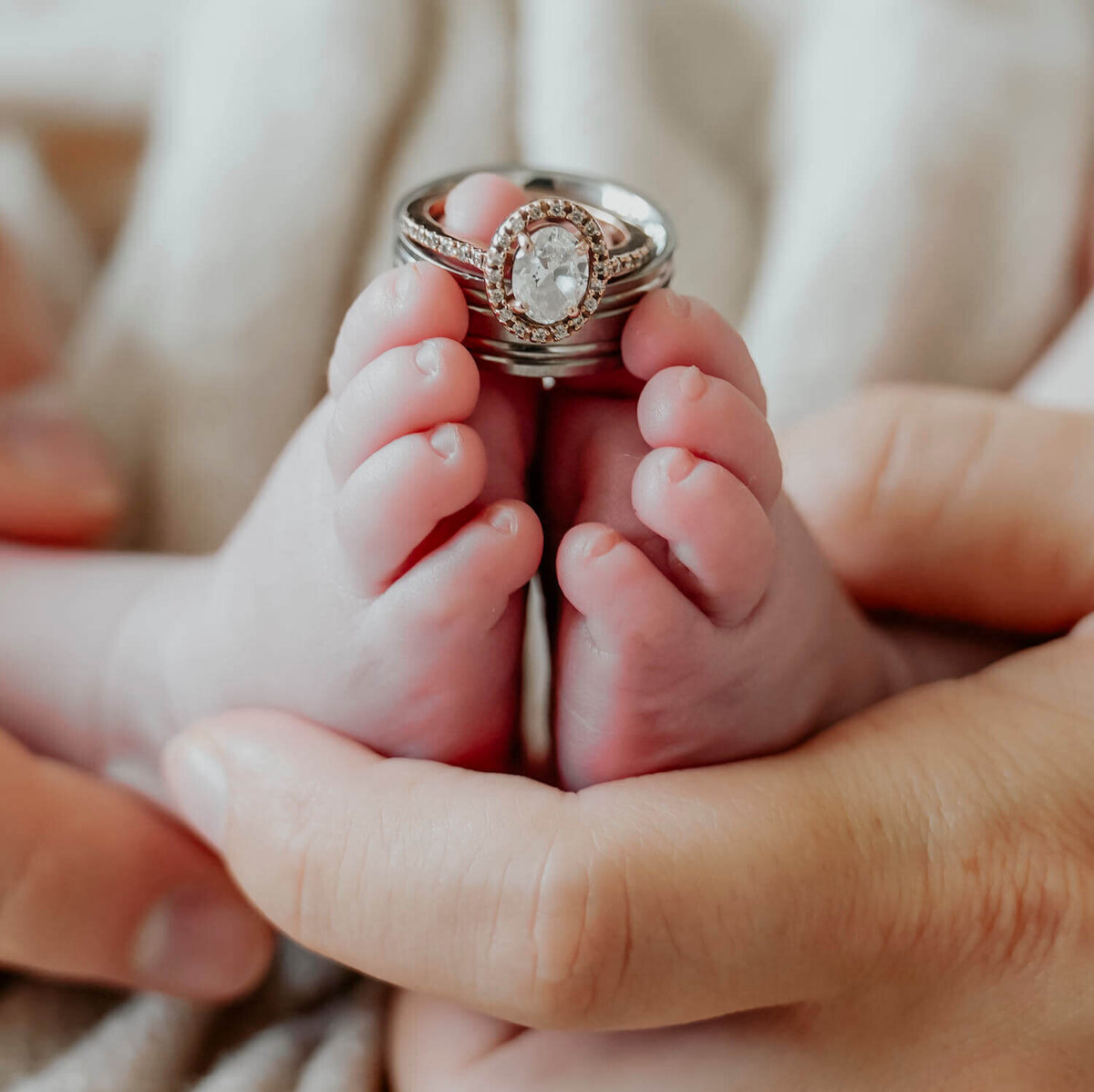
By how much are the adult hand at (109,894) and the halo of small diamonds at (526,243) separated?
15.1 inches

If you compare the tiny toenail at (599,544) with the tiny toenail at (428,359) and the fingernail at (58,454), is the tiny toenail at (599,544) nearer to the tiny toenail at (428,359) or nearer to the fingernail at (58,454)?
the tiny toenail at (428,359)

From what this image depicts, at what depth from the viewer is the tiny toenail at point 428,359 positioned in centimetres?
43

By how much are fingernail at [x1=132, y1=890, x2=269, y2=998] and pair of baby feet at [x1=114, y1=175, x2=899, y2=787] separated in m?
0.17

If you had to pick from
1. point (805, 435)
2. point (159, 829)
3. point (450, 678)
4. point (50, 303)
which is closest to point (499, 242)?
point (450, 678)

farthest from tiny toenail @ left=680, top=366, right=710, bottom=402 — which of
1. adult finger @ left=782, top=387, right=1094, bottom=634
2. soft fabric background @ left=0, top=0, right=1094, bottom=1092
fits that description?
soft fabric background @ left=0, top=0, right=1094, bottom=1092

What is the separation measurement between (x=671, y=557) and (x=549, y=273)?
0.13 meters

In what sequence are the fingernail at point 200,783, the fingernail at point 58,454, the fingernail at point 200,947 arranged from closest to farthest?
the fingernail at point 200,783, the fingernail at point 200,947, the fingernail at point 58,454

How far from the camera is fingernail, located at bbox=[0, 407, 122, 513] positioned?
2.69 feet

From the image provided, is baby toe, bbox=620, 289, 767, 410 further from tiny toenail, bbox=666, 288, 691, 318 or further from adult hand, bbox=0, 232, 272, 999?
adult hand, bbox=0, 232, 272, 999

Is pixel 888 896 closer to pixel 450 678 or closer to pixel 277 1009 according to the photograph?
pixel 450 678

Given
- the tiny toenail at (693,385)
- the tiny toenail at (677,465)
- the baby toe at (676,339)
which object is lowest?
the tiny toenail at (677,465)

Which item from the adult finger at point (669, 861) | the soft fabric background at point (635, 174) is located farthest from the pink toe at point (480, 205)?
the soft fabric background at point (635, 174)

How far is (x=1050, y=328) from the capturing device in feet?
2.85

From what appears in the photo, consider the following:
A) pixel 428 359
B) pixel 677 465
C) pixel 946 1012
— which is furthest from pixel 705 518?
pixel 946 1012
